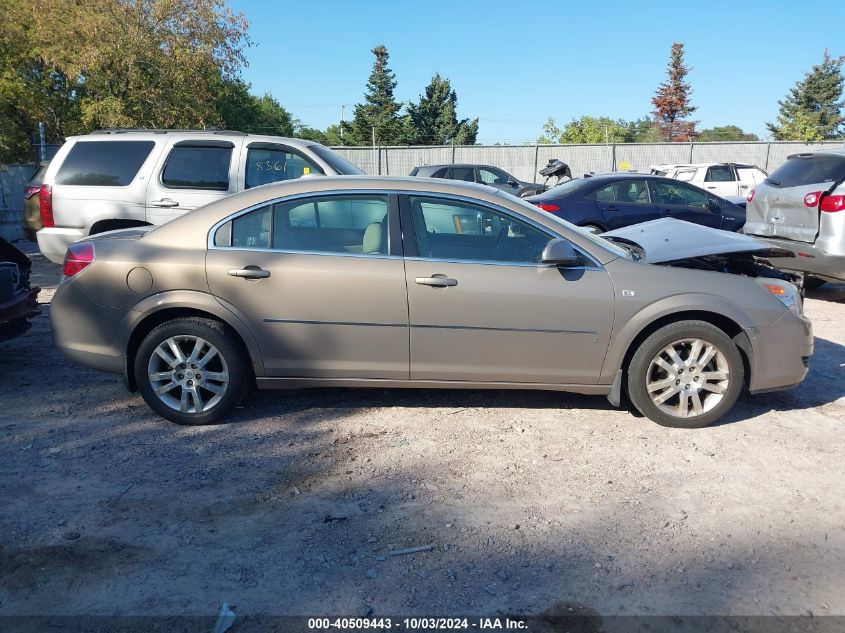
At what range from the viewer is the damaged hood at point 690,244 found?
469 cm

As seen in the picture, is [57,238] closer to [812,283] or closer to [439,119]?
[812,283]

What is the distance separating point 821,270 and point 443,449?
5.87 m

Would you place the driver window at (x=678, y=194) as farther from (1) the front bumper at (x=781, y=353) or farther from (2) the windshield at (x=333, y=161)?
(1) the front bumper at (x=781, y=353)

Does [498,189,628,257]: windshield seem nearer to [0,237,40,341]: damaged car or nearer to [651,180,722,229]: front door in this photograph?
[0,237,40,341]: damaged car

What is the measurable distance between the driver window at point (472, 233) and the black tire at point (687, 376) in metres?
0.99

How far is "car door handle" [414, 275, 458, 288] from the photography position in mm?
4355

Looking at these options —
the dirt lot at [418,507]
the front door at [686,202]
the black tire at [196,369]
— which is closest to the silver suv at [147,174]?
the dirt lot at [418,507]

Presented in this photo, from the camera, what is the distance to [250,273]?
441cm

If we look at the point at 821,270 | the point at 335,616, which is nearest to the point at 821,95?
the point at 821,270

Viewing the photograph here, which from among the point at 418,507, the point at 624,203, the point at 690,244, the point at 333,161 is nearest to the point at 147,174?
the point at 333,161

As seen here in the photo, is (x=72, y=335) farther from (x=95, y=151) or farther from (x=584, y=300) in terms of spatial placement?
(x=95, y=151)

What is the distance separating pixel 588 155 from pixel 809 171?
2046 cm

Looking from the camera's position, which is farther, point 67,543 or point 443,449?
point 443,449

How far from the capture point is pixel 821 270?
7.73 meters
